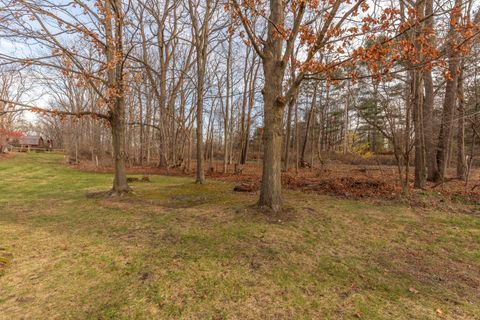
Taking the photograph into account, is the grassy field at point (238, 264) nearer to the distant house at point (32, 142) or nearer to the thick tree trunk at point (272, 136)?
the thick tree trunk at point (272, 136)

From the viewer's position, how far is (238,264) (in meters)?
3.27

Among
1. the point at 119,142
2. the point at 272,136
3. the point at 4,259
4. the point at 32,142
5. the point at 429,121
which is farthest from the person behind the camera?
the point at 32,142

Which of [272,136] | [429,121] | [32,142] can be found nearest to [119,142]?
[272,136]

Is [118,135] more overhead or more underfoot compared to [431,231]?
more overhead

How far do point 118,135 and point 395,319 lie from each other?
7.55m

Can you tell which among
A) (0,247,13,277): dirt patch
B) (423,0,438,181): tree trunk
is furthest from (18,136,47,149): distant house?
(423,0,438,181): tree trunk

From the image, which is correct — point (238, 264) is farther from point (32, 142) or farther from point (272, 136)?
point (32, 142)

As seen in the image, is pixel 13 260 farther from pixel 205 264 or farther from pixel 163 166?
pixel 163 166

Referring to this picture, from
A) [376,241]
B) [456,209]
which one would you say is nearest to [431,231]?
[376,241]

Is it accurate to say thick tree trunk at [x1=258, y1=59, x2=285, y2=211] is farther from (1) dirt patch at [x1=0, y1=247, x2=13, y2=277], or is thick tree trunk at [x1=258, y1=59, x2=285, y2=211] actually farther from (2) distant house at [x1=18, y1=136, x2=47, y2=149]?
(2) distant house at [x1=18, y1=136, x2=47, y2=149]

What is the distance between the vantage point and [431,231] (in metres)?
4.59

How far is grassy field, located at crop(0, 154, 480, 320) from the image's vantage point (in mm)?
2400

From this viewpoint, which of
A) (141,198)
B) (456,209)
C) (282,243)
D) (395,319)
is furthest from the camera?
(141,198)

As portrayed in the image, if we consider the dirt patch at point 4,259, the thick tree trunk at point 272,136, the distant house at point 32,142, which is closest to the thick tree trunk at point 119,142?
the dirt patch at point 4,259
